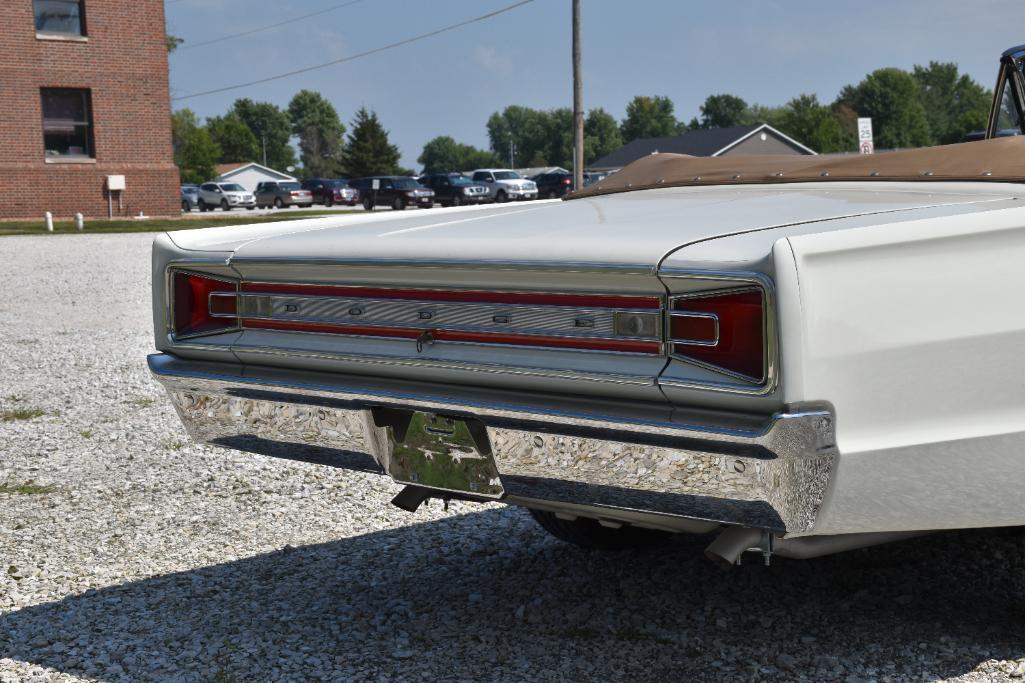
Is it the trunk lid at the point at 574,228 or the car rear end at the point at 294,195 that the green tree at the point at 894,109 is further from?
the trunk lid at the point at 574,228

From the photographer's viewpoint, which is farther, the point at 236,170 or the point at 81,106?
the point at 236,170

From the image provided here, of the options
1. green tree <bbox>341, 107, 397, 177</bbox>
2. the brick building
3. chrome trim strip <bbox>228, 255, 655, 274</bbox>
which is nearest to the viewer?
chrome trim strip <bbox>228, 255, 655, 274</bbox>

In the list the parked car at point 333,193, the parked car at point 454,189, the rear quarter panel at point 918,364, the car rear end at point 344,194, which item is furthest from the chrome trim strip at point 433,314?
the car rear end at point 344,194

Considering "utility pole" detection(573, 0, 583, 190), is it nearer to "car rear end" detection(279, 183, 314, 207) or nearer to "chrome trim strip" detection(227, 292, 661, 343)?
"chrome trim strip" detection(227, 292, 661, 343)

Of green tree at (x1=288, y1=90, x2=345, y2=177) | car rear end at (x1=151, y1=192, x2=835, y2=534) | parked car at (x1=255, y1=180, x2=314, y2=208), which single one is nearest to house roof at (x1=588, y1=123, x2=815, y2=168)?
parked car at (x1=255, y1=180, x2=314, y2=208)

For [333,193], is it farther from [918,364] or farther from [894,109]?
[894,109]

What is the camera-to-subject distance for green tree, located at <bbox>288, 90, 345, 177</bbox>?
13212 centimetres

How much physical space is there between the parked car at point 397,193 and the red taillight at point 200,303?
139 ft

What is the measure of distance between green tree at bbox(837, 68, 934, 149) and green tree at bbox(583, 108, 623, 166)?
105 feet

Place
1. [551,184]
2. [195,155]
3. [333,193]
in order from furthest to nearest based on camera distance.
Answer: [195,155] < [333,193] < [551,184]

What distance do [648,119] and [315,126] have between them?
37922mm

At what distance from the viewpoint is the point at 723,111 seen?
144 m

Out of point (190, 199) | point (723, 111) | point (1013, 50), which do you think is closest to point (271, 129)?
point (723, 111)

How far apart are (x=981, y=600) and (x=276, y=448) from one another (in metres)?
2.02
